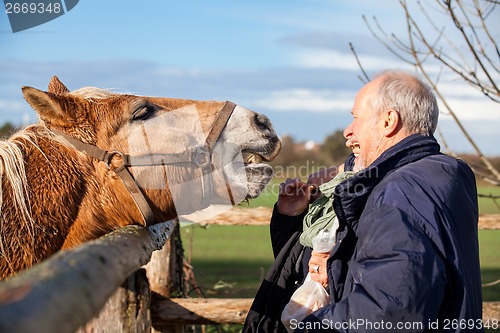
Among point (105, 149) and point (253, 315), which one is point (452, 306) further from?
point (105, 149)

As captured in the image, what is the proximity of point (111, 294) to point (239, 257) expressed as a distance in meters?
17.2

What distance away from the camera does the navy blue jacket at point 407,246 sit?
1936 mm

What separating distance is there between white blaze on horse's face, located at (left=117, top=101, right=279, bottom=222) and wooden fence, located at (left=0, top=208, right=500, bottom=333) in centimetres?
29

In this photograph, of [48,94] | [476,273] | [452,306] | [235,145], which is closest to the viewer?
[452,306]

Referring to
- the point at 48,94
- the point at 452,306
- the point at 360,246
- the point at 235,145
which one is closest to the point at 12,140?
the point at 48,94

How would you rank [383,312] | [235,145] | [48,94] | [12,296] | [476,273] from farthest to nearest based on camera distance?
[235,145] → [48,94] → [476,273] → [383,312] → [12,296]

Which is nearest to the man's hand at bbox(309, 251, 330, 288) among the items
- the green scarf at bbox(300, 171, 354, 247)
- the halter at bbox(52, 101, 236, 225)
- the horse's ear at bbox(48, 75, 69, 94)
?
the green scarf at bbox(300, 171, 354, 247)

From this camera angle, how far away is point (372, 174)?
89.7 inches

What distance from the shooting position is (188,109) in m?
2.96

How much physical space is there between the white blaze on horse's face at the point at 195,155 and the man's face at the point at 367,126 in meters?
0.54

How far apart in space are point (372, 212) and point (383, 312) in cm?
38

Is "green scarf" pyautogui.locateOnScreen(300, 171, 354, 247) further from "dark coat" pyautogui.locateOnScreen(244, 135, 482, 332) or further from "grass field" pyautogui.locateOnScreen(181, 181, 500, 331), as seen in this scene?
"grass field" pyautogui.locateOnScreen(181, 181, 500, 331)

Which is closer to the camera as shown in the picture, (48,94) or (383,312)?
(383,312)

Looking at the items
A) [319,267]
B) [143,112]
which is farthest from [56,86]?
[319,267]
